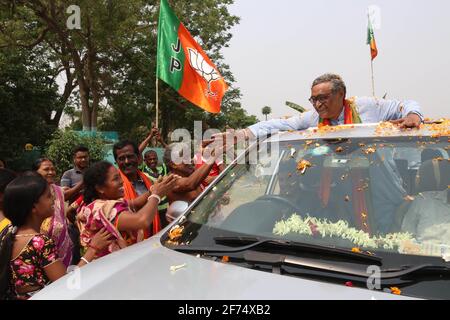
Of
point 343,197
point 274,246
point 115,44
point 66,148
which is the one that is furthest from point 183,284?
point 115,44

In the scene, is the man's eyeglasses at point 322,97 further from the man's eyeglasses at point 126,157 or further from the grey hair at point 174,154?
the man's eyeglasses at point 126,157

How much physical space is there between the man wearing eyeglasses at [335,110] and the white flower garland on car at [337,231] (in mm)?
1159

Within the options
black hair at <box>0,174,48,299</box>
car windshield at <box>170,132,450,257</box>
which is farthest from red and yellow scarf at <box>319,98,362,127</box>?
black hair at <box>0,174,48,299</box>

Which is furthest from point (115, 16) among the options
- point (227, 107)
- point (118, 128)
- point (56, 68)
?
point (118, 128)

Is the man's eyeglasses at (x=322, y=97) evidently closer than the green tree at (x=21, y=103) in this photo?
Yes

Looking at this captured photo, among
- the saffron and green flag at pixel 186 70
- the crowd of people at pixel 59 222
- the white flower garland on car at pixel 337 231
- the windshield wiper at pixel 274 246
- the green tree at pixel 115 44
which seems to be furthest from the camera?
the green tree at pixel 115 44

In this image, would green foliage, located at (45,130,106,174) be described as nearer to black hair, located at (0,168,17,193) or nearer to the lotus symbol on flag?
the lotus symbol on flag

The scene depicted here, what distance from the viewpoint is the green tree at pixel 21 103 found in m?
16.8

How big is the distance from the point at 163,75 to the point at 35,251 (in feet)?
12.4

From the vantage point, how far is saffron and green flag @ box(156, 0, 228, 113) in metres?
5.74

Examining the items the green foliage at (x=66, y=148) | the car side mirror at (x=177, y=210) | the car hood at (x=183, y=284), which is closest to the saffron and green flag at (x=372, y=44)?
the car side mirror at (x=177, y=210)

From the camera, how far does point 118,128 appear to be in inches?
1185

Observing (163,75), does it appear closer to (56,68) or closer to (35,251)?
(35,251)

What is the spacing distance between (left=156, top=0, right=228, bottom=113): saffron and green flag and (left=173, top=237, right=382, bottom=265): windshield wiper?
12.4 feet
